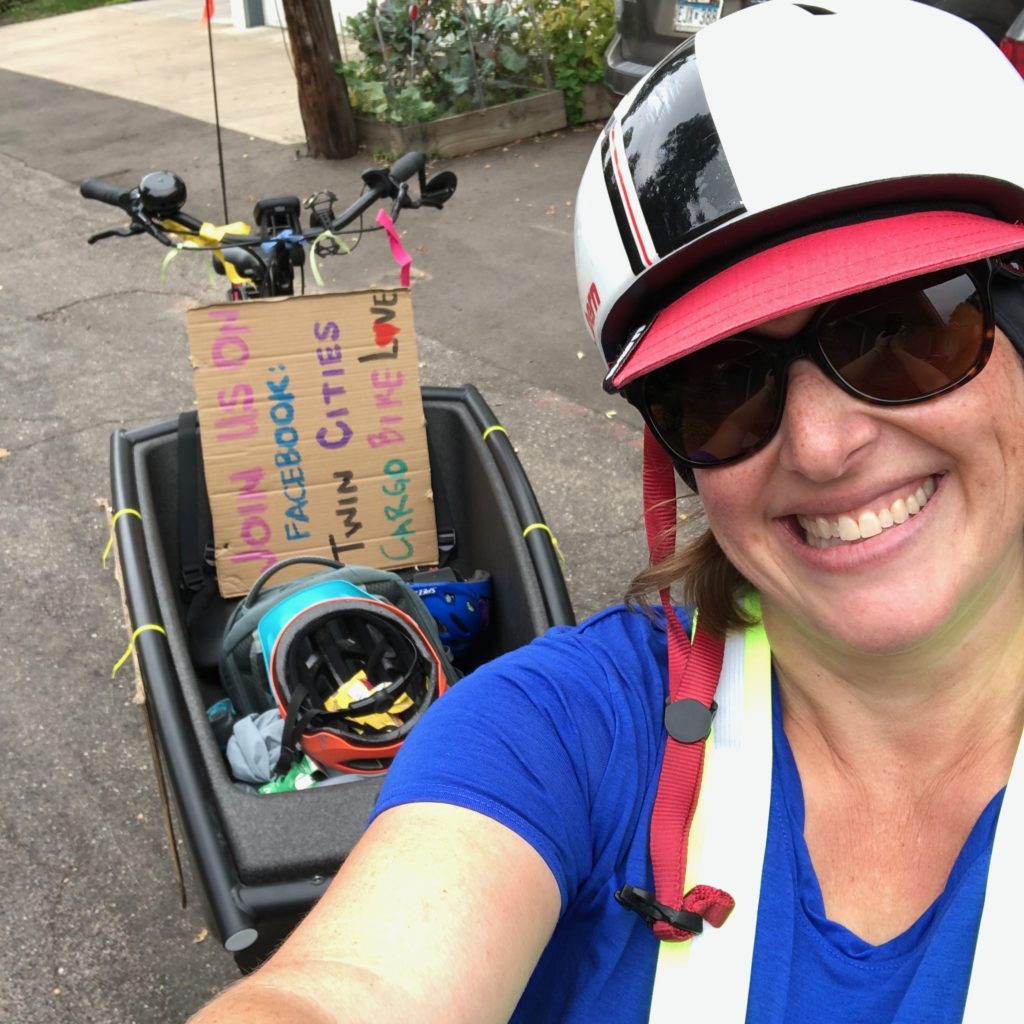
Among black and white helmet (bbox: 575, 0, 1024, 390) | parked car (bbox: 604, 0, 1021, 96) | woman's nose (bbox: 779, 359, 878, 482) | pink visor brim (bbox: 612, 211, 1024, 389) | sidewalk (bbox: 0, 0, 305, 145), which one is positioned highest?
black and white helmet (bbox: 575, 0, 1024, 390)

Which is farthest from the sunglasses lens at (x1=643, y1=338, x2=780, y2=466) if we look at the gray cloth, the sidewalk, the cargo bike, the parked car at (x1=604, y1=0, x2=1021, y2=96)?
the sidewalk

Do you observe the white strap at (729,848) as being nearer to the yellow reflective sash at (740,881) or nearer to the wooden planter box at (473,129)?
the yellow reflective sash at (740,881)

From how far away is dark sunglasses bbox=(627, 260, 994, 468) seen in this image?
1360 millimetres

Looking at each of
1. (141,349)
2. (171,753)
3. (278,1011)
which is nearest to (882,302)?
(278,1011)

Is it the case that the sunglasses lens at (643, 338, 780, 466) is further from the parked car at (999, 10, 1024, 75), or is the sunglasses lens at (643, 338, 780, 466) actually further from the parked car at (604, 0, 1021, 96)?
the parked car at (604, 0, 1021, 96)

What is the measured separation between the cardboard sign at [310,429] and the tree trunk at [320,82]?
6252 millimetres

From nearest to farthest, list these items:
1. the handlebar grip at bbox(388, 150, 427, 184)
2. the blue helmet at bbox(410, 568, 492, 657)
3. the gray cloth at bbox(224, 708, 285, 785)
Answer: the gray cloth at bbox(224, 708, 285, 785)
the blue helmet at bbox(410, 568, 492, 657)
the handlebar grip at bbox(388, 150, 427, 184)

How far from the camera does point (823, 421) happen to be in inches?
55.7

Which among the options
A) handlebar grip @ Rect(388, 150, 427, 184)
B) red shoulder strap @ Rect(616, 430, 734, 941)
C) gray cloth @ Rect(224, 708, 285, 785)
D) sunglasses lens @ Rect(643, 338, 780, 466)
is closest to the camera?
red shoulder strap @ Rect(616, 430, 734, 941)

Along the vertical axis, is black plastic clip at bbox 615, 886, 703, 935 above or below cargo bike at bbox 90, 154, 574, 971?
above

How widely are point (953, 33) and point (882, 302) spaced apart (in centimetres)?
36

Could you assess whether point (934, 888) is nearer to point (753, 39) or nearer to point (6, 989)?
point (753, 39)

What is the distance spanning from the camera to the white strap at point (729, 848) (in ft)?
4.26

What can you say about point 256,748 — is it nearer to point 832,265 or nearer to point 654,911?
point 654,911
